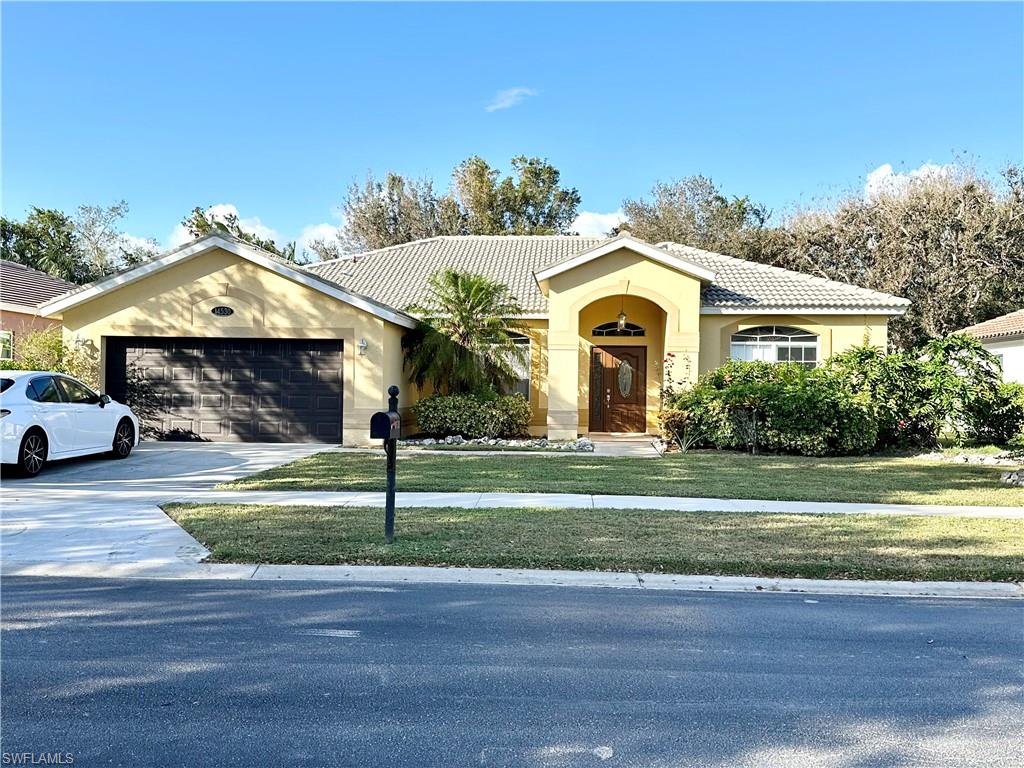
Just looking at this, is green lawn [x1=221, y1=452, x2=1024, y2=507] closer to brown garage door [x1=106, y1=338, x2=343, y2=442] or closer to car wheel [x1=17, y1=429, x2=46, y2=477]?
brown garage door [x1=106, y1=338, x2=343, y2=442]

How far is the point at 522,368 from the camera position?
20719 mm

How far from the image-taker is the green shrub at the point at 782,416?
15984mm

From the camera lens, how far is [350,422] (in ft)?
56.7

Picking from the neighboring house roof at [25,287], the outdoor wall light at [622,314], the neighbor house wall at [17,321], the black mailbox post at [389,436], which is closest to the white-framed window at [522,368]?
the outdoor wall light at [622,314]

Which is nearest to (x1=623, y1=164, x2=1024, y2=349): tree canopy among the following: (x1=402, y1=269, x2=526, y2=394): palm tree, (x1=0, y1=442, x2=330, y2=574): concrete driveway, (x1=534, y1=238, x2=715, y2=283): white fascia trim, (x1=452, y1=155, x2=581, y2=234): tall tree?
(x1=452, y1=155, x2=581, y2=234): tall tree

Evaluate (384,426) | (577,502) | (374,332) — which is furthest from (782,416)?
(384,426)

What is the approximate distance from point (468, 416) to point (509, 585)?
11.6 meters

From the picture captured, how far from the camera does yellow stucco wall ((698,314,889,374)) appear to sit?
19.8m

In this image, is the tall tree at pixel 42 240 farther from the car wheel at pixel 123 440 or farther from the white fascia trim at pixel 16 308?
the car wheel at pixel 123 440

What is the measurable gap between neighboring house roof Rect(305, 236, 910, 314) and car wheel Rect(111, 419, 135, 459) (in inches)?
324

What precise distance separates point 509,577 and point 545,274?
12559 millimetres

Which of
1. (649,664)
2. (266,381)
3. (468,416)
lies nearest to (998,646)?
(649,664)

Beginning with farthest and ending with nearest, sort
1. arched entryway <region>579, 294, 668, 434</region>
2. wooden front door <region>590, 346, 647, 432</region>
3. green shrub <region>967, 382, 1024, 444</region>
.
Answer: wooden front door <region>590, 346, 647, 432</region>, arched entryway <region>579, 294, 668, 434</region>, green shrub <region>967, 382, 1024, 444</region>

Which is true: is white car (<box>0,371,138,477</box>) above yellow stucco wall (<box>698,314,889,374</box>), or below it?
below
